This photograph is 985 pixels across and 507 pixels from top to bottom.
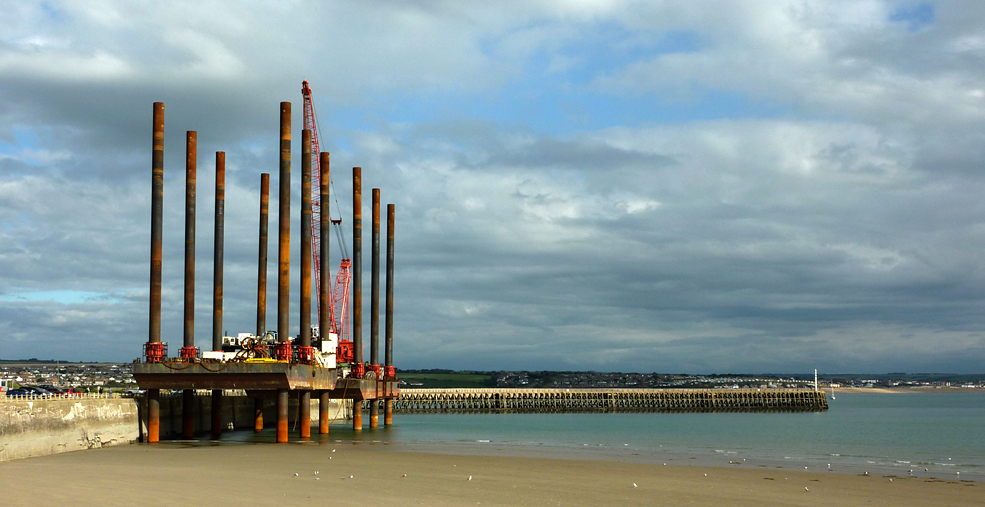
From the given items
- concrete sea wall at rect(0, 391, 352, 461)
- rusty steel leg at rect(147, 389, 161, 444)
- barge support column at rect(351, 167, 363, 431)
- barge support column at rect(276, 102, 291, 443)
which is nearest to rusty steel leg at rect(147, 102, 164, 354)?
rusty steel leg at rect(147, 389, 161, 444)

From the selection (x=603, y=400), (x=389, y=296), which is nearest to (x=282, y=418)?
(x=389, y=296)

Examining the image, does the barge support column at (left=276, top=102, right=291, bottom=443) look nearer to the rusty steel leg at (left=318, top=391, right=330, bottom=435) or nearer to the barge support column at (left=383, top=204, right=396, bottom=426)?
the rusty steel leg at (left=318, top=391, right=330, bottom=435)

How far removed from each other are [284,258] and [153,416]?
35.8 feet

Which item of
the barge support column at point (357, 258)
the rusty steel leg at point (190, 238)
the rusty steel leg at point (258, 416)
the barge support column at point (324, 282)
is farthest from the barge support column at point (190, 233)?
the barge support column at point (357, 258)

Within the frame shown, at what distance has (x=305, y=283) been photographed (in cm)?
5397

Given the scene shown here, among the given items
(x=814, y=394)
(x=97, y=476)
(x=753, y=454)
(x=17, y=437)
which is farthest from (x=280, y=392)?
(x=814, y=394)

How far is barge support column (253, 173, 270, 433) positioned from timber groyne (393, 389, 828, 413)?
214 ft

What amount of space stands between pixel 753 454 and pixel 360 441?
23514mm

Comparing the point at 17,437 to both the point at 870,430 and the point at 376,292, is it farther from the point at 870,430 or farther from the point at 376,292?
the point at 870,430

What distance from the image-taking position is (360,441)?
5656 cm

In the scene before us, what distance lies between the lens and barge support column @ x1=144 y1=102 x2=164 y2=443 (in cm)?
4816

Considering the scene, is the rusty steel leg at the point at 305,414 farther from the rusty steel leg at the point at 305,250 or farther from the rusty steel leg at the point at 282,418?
the rusty steel leg at the point at 282,418

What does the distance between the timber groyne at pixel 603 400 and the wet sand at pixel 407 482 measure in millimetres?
89942

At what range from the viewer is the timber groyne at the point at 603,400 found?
13388 centimetres
